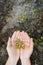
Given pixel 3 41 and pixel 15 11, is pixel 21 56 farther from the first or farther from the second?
pixel 15 11

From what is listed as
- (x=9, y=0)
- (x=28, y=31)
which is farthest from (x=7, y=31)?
(x=9, y=0)

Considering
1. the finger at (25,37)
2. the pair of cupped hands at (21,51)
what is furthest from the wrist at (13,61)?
the finger at (25,37)

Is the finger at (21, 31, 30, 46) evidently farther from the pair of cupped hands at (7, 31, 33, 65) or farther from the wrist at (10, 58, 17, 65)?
the wrist at (10, 58, 17, 65)

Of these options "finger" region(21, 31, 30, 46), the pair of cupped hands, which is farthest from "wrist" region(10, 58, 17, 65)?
"finger" region(21, 31, 30, 46)

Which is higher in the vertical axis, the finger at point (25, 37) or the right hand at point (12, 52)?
the finger at point (25, 37)

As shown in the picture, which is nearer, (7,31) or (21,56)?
(21,56)

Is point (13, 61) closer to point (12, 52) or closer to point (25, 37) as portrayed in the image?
point (12, 52)

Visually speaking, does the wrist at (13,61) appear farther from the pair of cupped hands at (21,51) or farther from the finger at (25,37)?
the finger at (25,37)

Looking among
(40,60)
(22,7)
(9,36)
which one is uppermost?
(22,7)

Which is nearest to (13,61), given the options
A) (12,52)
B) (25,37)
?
(12,52)

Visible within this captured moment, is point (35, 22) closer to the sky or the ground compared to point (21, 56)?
closer to the sky
